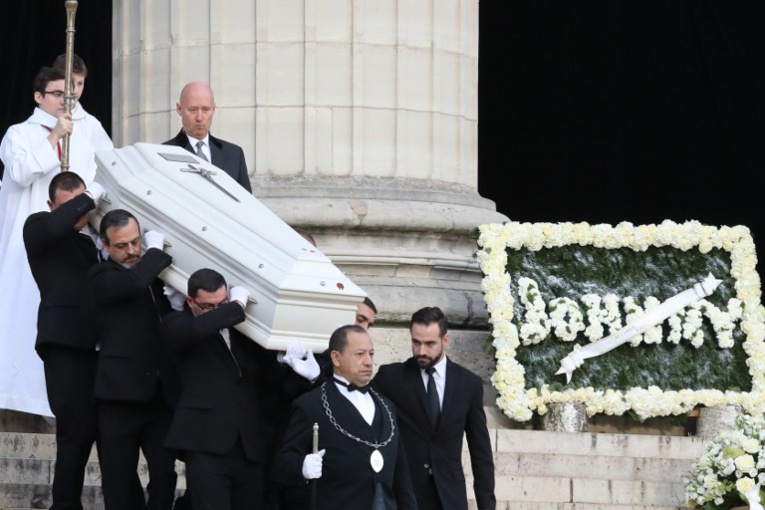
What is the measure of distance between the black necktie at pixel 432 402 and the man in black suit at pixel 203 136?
60.6 inches

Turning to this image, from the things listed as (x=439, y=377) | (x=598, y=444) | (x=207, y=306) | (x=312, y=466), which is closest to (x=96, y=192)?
(x=207, y=306)

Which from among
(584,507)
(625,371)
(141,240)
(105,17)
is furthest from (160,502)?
(105,17)

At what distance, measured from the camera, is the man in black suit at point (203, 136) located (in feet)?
38.0

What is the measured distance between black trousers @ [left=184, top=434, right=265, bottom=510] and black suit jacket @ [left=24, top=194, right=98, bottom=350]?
0.99 m

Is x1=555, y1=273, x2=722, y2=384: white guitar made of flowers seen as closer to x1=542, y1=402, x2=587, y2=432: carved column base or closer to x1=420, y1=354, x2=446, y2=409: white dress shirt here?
x1=542, y1=402, x2=587, y2=432: carved column base

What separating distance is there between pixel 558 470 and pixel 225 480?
104 inches

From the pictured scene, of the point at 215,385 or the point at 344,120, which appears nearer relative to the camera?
the point at 215,385

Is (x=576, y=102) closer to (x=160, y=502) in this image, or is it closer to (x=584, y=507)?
(x=584, y=507)

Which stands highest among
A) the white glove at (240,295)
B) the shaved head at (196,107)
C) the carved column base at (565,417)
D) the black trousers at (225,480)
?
the shaved head at (196,107)

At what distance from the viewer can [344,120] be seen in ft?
46.9

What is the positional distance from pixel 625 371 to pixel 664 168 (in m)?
6.54

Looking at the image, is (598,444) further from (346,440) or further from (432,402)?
(346,440)

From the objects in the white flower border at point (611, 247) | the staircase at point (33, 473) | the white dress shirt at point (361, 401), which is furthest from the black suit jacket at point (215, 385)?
the white flower border at point (611, 247)

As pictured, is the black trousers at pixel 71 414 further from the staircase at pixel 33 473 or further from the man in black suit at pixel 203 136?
the man in black suit at pixel 203 136
